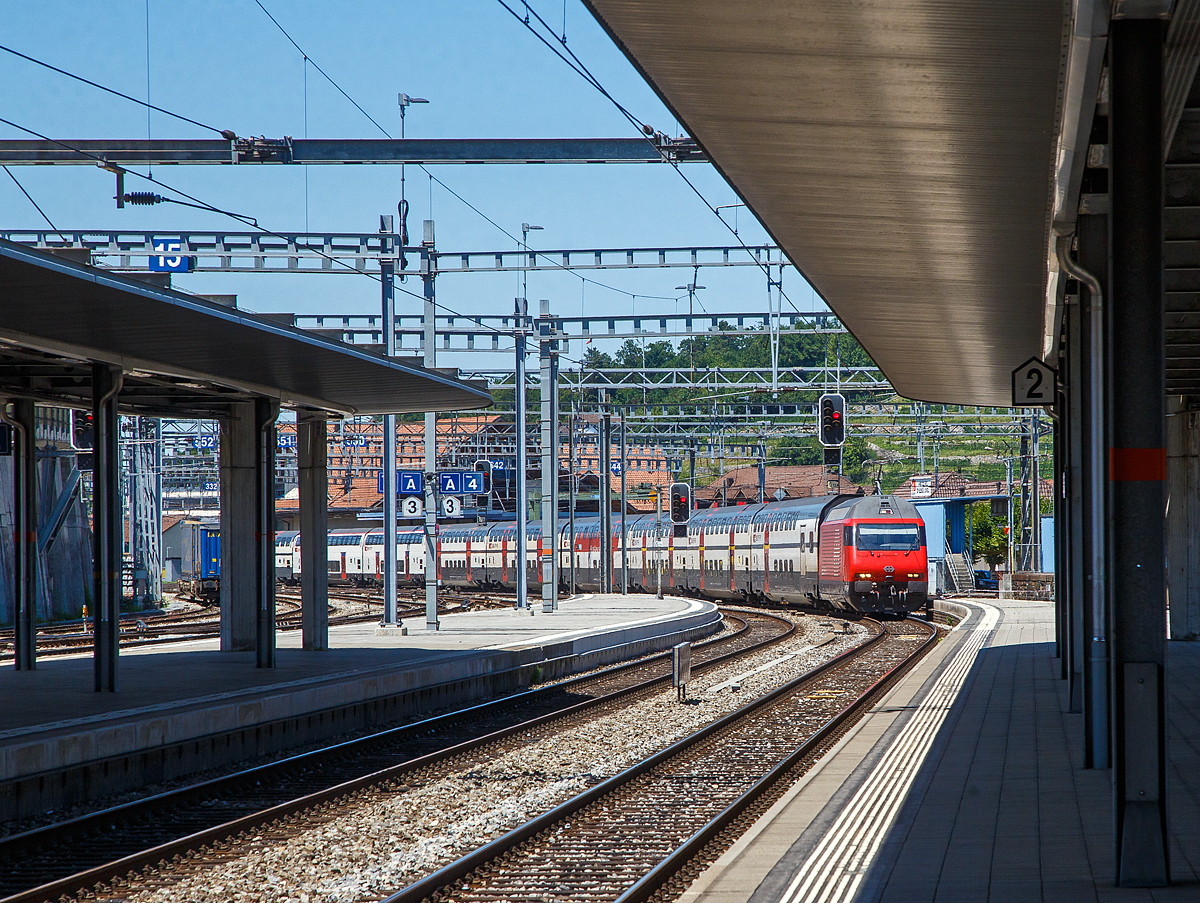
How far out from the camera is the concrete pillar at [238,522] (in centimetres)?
2073

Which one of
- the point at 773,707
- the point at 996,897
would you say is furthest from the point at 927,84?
the point at 773,707

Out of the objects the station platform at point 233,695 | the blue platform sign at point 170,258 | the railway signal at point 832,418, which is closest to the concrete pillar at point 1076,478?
the station platform at point 233,695

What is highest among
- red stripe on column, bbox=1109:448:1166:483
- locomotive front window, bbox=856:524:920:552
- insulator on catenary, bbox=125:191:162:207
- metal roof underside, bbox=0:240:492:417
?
insulator on catenary, bbox=125:191:162:207

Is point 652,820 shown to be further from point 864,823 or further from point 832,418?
point 832,418

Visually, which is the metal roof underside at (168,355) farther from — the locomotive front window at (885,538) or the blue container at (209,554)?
the blue container at (209,554)

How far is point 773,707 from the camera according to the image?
1753 centimetres

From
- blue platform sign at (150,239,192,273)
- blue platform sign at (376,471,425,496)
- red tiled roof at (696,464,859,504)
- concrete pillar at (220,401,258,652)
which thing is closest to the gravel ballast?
concrete pillar at (220,401,258,652)

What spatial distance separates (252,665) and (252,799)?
7286mm

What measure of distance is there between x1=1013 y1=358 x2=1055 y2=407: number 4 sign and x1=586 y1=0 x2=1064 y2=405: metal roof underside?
1.02 m

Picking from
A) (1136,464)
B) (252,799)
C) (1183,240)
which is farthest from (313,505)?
(1136,464)

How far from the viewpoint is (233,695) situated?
14484 millimetres

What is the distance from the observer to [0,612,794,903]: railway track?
28.8 feet

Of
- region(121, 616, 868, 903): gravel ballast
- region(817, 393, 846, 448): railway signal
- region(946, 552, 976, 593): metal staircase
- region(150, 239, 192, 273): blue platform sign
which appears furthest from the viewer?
region(946, 552, 976, 593): metal staircase

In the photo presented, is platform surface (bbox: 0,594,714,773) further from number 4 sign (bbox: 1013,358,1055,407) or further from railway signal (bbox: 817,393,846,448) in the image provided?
number 4 sign (bbox: 1013,358,1055,407)
